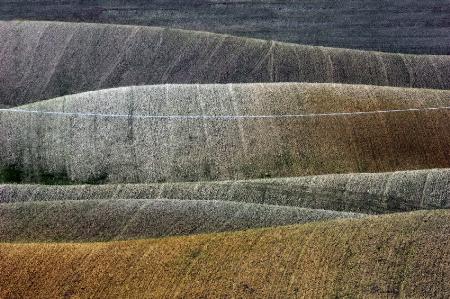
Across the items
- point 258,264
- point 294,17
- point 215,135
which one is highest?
point 258,264

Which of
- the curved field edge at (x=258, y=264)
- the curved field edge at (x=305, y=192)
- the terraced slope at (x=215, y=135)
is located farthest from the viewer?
the terraced slope at (x=215, y=135)

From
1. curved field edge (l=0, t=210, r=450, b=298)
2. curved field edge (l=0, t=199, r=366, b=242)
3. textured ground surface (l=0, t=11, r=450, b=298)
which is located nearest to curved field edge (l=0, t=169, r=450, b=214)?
textured ground surface (l=0, t=11, r=450, b=298)

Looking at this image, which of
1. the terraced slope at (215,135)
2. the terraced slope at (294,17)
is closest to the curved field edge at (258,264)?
the terraced slope at (215,135)

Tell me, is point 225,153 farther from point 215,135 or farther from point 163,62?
point 163,62

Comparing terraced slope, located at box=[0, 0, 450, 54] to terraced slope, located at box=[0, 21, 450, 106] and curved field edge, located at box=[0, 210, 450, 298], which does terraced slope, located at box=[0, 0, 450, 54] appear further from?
curved field edge, located at box=[0, 210, 450, 298]

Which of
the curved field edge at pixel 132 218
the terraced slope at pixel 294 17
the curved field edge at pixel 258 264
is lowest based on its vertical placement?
the terraced slope at pixel 294 17

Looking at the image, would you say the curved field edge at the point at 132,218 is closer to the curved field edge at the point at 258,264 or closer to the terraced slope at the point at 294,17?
the curved field edge at the point at 258,264

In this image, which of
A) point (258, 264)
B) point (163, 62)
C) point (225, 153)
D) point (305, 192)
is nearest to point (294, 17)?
point (163, 62)

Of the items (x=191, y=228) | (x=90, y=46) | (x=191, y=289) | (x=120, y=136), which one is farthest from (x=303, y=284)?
(x=90, y=46)
